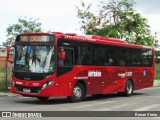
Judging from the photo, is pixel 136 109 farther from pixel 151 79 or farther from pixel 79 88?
pixel 151 79

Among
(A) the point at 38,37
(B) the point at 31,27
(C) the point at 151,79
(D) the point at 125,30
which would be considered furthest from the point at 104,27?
(A) the point at 38,37

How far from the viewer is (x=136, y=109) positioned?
15531 mm

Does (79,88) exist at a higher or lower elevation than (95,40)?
lower

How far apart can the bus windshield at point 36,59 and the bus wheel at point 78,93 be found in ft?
6.03

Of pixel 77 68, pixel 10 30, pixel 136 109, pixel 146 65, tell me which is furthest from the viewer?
pixel 10 30

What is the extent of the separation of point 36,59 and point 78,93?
2.73m

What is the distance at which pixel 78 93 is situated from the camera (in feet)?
60.7

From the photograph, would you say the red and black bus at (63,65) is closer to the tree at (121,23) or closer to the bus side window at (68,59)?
the bus side window at (68,59)

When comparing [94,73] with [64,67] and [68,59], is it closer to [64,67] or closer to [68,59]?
[68,59]

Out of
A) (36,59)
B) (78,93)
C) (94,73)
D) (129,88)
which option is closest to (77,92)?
(78,93)

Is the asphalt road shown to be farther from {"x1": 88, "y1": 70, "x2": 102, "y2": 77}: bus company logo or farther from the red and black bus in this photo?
{"x1": 88, "y1": 70, "x2": 102, "y2": 77}: bus company logo

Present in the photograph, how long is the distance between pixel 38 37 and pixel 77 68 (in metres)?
2.33

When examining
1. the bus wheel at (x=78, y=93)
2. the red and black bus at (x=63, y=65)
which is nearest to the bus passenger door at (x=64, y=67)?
the red and black bus at (x=63, y=65)

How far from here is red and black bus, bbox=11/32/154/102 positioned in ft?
55.7
